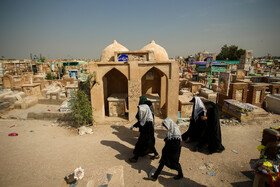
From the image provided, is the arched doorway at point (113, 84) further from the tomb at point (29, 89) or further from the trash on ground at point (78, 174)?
the tomb at point (29, 89)

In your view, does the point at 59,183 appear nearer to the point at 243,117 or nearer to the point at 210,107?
the point at 210,107

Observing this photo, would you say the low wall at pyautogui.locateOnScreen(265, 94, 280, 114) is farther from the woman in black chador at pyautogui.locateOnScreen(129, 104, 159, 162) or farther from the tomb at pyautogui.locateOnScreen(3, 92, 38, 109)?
the tomb at pyautogui.locateOnScreen(3, 92, 38, 109)

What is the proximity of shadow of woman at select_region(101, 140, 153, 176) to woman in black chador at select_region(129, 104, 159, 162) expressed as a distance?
171mm

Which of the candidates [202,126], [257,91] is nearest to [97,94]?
[202,126]

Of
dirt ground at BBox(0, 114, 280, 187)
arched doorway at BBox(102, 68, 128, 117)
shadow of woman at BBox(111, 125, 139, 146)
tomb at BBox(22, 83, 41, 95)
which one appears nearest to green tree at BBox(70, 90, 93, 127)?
dirt ground at BBox(0, 114, 280, 187)

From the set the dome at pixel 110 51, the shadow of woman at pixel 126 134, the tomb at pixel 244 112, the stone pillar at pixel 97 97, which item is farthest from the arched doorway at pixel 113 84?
the tomb at pixel 244 112

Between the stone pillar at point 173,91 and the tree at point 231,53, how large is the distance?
50220 mm

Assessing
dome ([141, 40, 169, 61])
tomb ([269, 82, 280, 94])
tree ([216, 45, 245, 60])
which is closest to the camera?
dome ([141, 40, 169, 61])

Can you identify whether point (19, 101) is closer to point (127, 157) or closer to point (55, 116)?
point (55, 116)

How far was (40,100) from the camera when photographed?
43.4 ft

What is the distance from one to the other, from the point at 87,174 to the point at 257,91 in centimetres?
1082

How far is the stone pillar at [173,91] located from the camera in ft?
26.4

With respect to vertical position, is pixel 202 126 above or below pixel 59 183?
above

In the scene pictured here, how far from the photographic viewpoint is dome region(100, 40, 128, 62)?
30.5ft
